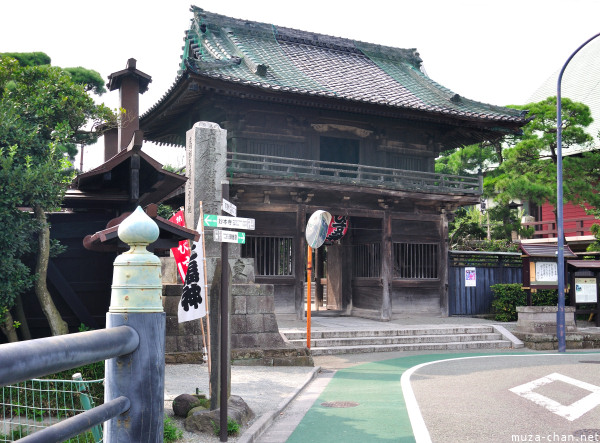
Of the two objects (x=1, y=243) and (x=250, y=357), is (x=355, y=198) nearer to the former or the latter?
(x=250, y=357)

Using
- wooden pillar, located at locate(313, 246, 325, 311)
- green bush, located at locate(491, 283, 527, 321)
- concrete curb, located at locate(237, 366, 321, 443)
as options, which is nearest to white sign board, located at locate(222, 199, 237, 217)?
concrete curb, located at locate(237, 366, 321, 443)

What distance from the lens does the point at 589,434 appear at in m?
6.21

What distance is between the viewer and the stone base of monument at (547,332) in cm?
1541

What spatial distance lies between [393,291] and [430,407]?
11.7m

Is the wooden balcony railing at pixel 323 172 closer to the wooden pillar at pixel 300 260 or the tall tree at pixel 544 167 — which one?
the wooden pillar at pixel 300 260

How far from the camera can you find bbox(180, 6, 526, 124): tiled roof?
1759cm

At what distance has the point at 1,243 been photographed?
8.32m

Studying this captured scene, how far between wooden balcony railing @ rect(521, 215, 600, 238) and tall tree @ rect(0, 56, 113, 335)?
22.0 metres

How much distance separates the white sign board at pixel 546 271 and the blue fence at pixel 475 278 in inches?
172

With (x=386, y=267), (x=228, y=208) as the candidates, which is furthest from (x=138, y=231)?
(x=386, y=267)

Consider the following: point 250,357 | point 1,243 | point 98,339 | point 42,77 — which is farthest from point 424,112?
point 98,339

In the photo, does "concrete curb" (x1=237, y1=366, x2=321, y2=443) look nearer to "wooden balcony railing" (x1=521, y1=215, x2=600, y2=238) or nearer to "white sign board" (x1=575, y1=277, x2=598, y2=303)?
"white sign board" (x1=575, y1=277, x2=598, y2=303)

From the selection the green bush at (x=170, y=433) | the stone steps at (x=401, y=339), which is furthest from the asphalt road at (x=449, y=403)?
the stone steps at (x=401, y=339)

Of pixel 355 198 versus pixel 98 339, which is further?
pixel 355 198
